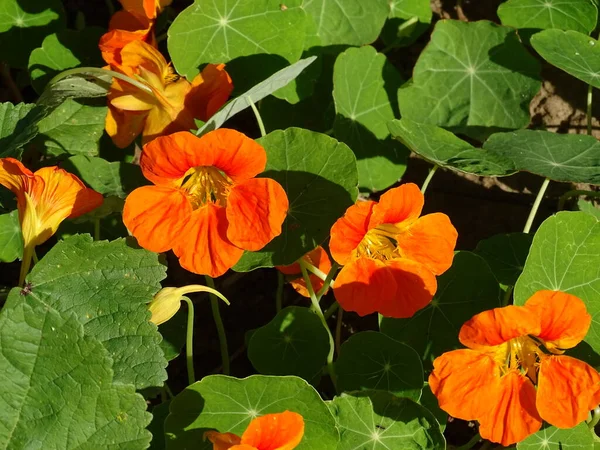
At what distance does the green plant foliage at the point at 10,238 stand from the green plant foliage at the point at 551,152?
4.31 ft

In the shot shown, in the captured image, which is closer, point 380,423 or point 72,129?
point 380,423

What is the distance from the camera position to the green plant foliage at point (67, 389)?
1.30m

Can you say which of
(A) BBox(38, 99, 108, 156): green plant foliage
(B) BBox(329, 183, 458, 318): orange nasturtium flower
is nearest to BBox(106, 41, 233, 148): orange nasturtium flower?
(A) BBox(38, 99, 108, 156): green plant foliage

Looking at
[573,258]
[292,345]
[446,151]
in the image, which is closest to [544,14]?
[446,151]

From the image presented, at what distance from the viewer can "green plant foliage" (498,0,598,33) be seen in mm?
2426

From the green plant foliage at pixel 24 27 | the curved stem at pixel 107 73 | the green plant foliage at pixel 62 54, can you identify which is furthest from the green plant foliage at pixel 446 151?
the green plant foliage at pixel 24 27

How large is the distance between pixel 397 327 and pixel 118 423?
871mm

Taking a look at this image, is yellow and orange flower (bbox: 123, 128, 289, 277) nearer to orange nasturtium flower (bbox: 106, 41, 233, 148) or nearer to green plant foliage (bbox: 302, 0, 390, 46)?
orange nasturtium flower (bbox: 106, 41, 233, 148)

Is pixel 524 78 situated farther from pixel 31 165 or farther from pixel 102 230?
pixel 31 165

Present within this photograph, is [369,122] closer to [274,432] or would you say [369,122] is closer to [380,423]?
[380,423]

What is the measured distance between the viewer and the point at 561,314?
4.89ft

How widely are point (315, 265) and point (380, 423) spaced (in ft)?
1.44

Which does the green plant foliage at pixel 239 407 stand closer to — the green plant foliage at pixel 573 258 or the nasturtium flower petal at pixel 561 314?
the nasturtium flower petal at pixel 561 314

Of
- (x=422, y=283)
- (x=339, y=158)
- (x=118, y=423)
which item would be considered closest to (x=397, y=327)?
(x=422, y=283)
